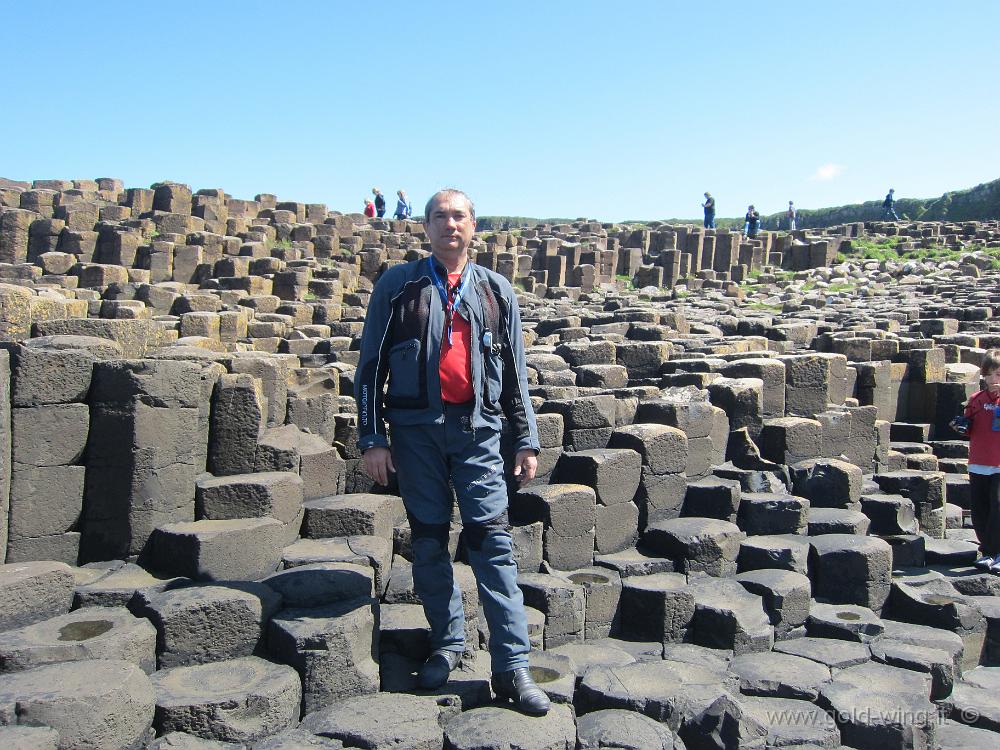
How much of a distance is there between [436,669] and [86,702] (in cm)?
145

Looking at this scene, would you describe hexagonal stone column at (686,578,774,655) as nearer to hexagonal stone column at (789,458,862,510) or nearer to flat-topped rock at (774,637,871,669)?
flat-topped rock at (774,637,871,669)

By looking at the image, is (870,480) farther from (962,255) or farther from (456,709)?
(962,255)

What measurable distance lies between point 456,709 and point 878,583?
368 cm

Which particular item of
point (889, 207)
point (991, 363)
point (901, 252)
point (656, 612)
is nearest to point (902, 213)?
point (889, 207)

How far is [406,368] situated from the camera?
3.84 meters

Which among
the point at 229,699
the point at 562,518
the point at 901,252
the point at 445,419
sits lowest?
the point at 229,699

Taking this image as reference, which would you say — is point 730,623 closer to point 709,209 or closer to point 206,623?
point 206,623

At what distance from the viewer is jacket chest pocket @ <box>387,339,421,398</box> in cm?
382

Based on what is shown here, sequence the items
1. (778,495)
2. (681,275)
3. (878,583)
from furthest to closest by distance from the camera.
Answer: (681,275)
(778,495)
(878,583)

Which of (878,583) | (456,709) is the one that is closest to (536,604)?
(456,709)

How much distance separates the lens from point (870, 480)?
838 cm

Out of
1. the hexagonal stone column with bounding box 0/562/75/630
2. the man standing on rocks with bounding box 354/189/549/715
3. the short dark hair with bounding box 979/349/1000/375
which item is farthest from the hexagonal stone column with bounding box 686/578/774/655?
the hexagonal stone column with bounding box 0/562/75/630

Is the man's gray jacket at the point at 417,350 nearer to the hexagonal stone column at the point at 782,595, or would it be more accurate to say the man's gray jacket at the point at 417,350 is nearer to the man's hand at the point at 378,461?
the man's hand at the point at 378,461

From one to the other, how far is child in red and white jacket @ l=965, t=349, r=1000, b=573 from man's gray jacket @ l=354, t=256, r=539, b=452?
4615 millimetres
